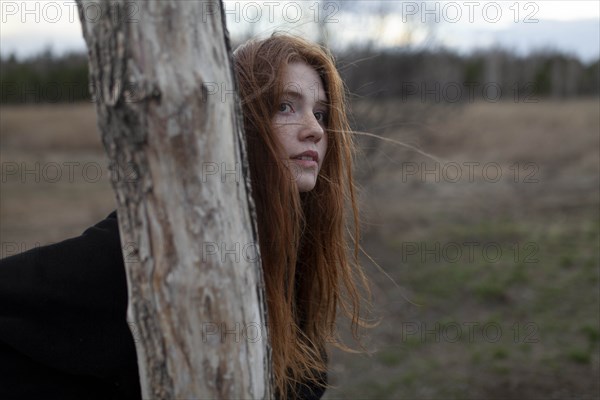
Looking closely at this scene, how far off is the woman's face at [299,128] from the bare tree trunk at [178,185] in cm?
60

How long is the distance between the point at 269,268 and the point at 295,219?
19 centimetres

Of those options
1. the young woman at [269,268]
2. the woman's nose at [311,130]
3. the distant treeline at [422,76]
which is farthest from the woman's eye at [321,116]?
the distant treeline at [422,76]

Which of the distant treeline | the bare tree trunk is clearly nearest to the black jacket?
the bare tree trunk

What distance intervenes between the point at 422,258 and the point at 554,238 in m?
1.98

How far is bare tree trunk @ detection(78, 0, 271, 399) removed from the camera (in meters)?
1.33

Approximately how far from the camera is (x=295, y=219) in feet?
6.98

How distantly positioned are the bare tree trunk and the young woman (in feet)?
1.23

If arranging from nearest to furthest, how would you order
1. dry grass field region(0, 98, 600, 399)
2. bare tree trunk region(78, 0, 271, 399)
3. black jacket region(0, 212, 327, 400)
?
bare tree trunk region(78, 0, 271, 399) → black jacket region(0, 212, 327, 400) → dry grass field region(0, 98, 600, 399)

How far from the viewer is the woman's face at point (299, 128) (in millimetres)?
2086

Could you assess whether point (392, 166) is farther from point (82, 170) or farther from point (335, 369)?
point (82, 170)

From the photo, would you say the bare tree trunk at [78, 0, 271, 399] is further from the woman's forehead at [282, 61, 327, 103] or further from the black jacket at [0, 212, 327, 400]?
the woman's forehead at [282, 61, 327, 103]

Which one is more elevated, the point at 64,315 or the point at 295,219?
the point at 295,219

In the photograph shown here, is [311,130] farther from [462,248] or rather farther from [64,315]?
[462,248]

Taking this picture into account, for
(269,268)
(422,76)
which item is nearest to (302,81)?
(269,268)
